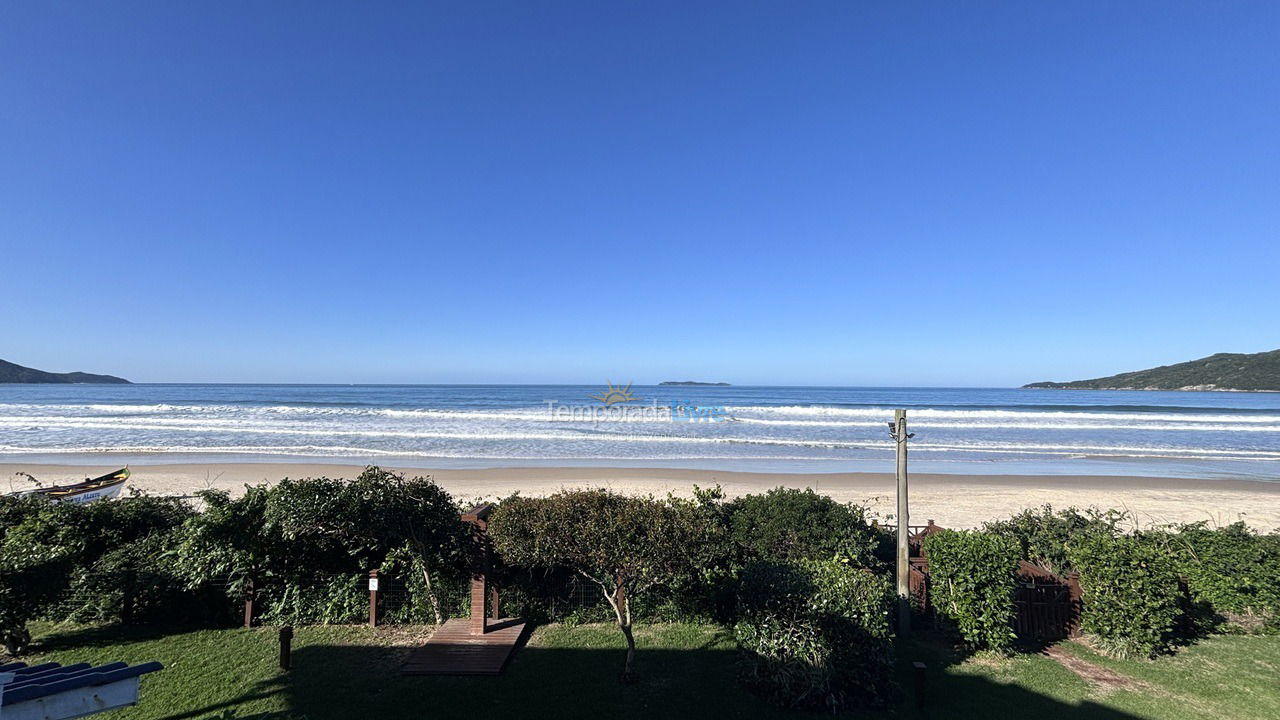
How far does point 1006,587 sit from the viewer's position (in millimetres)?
8969

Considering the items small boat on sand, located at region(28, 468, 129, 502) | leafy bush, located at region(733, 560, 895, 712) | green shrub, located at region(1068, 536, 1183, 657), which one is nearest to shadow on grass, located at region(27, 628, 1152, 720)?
leafy bush, located at region(733, 560, 895, 712)

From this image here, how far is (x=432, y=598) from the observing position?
32.8 feet

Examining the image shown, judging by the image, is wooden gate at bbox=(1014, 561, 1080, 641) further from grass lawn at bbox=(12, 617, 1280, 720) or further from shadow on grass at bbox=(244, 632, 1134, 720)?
shadow on grass at bbox=(244, 632, 1134, 720)

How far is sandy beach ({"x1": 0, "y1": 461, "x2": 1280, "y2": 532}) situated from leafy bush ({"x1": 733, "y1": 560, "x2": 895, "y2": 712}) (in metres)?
11.1

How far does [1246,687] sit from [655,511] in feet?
30.2

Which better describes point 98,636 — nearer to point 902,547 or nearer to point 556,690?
point 556,690

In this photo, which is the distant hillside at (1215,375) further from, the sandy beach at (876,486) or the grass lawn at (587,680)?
the grass lawn at (587,680)

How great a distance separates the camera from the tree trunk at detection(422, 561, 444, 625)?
9875 millimetres

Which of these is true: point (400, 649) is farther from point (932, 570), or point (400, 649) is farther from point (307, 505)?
point (932, 570)

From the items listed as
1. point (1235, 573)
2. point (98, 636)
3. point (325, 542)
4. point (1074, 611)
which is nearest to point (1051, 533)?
point (1074, 611)

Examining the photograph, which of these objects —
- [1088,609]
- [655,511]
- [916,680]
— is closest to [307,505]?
[655,511]

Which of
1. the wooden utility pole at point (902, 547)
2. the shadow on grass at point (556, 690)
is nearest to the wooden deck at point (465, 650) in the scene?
the shadow on grass at point (556, 690)

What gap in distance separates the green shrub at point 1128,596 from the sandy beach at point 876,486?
25.1 ft

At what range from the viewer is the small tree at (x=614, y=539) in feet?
25.3
